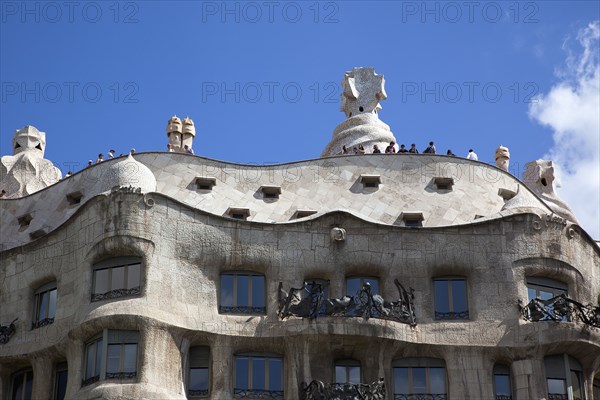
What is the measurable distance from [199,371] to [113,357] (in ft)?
9.25

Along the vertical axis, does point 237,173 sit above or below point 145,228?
above

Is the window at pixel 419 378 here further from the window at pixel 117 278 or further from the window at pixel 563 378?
the window at pixel 117 278

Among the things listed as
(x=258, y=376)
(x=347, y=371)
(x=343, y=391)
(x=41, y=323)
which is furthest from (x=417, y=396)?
(x=41, y=323)

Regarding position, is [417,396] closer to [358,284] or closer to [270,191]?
[358,284]

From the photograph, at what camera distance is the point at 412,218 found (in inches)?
1839

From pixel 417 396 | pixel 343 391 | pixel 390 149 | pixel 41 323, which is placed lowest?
pixel 343 391

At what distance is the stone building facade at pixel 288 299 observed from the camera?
42.3 metres

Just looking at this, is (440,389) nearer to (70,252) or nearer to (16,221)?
(70,252)

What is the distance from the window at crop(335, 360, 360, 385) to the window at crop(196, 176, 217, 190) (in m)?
7.90

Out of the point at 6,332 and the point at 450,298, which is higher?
the point at 450,298

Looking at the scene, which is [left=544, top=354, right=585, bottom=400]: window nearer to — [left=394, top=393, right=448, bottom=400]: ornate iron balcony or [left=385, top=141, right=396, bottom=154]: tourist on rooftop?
[left=394, top=393, right=448, bottom=400]: ornate iron balcony

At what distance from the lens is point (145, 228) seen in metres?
43.3

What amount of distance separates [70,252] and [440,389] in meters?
12.5

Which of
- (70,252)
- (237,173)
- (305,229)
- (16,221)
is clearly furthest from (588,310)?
(16,221)
